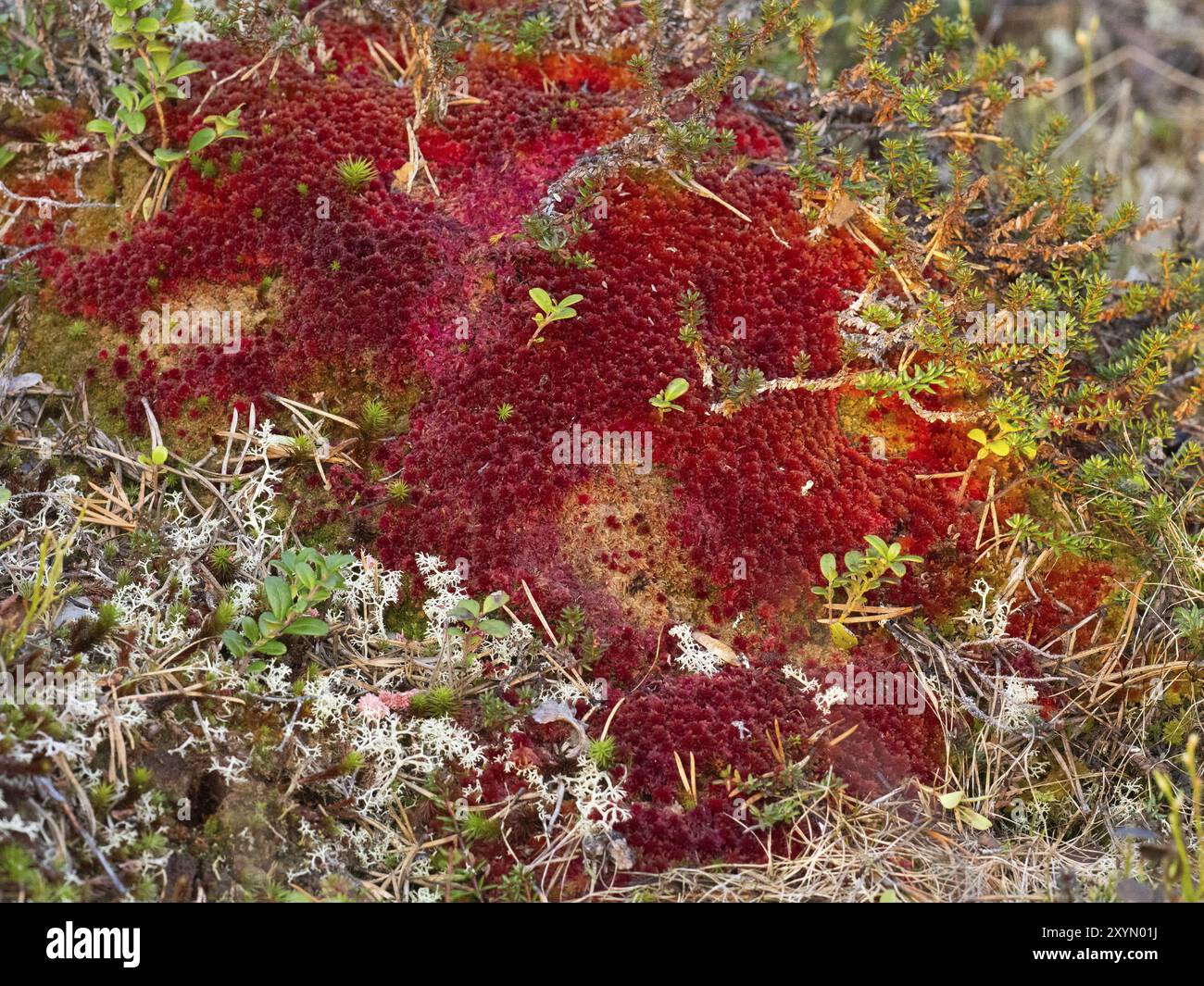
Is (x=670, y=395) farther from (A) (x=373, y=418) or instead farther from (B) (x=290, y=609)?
(B) (x=290, y=609)

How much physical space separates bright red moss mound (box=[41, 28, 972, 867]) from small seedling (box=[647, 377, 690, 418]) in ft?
0.22

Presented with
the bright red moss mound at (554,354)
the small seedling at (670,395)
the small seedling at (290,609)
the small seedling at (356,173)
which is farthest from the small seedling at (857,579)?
the small seedling at (356,173)

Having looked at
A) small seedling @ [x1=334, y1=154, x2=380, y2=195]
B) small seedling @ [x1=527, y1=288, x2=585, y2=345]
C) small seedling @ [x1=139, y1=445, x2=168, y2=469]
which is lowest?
small seedling @ [x1=139, y1=445, x2=168, y2=469]

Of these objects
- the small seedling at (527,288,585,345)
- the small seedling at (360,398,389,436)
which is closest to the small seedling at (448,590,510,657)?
the small seedling at (360,398,389,436)

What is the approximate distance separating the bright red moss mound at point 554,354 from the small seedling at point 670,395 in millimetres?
66

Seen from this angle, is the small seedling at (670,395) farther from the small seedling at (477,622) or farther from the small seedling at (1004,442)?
the small seedling at (1004,442)

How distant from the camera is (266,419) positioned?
4.46 metres

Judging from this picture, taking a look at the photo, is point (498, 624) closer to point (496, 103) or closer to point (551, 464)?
point (551, 464)

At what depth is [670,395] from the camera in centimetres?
425

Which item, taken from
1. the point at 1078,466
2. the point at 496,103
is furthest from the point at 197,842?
the point at 1078,466

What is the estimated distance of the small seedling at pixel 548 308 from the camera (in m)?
4.27

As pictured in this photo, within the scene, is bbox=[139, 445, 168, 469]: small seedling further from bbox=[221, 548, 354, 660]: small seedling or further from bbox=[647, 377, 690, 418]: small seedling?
bbox=[647, 377, 690, 418]: small seedling

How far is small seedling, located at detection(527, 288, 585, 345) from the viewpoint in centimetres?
427

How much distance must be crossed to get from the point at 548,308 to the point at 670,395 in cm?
65
